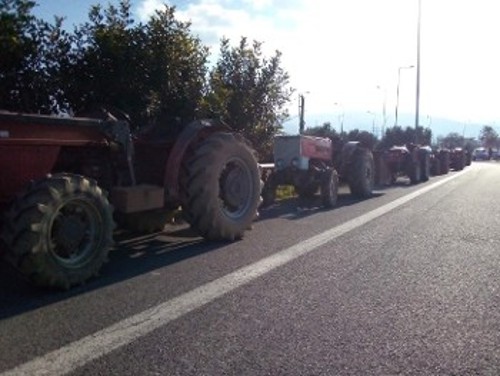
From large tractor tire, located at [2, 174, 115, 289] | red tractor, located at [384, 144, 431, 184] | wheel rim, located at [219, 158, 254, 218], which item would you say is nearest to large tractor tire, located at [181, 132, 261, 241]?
wheel rim, located at [219, 158, 254, 218]

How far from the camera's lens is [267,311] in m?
5.48

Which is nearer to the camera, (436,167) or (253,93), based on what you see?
(253,93)

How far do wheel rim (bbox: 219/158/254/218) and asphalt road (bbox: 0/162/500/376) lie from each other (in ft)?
1.54

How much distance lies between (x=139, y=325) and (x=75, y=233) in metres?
1.55

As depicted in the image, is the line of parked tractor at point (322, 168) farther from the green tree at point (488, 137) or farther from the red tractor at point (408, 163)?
the green tree at point (488, 137)

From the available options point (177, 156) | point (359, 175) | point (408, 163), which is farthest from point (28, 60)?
point (408, 163)

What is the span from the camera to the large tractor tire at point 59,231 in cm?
563

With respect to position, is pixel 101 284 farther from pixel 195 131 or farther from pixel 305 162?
pixel 305 162

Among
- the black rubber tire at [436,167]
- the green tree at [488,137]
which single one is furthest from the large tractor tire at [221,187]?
the green tree at [488,137]

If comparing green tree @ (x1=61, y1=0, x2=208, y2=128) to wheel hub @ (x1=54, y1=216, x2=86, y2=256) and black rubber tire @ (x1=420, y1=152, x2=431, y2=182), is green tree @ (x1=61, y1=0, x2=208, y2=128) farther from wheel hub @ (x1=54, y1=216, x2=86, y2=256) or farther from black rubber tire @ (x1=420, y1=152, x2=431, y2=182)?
black rubber tire @ (x1=420, y1=152, x2=431, y2=182)

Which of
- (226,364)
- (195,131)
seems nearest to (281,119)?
(195,131)

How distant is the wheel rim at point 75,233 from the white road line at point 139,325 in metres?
1.09

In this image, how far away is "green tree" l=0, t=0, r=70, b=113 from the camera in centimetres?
1020

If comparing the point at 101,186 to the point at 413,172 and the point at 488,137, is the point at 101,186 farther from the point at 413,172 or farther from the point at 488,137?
the point at 488,137
